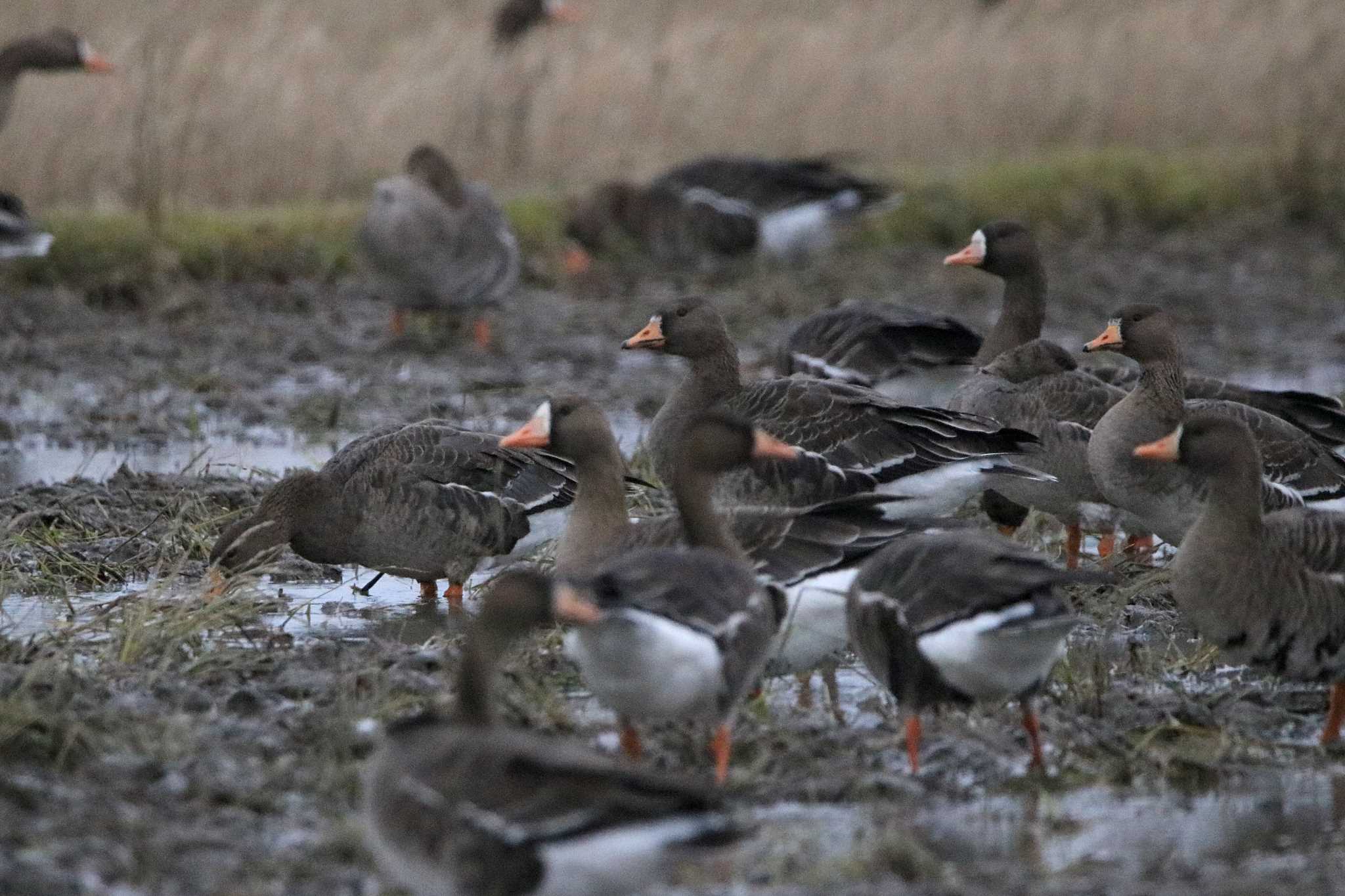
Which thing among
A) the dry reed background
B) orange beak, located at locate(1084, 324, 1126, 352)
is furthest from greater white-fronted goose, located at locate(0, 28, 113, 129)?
orange beak, located at locate(1084, 324, 1126, 352)

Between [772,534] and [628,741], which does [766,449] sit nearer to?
[772,534]

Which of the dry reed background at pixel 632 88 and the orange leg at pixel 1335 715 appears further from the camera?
the dry reed background at pixel 632 88

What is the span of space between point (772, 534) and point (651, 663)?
149 cm

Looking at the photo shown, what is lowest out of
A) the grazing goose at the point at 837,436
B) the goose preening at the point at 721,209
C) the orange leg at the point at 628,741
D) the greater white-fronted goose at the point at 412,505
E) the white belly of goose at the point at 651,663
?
the goose preening at the point at 721,209

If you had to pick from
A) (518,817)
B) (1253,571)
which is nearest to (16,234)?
(1253,571)

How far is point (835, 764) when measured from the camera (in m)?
6.66

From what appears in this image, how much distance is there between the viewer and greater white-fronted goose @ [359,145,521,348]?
15.9m

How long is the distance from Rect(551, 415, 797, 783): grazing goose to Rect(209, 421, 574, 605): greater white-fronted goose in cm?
247

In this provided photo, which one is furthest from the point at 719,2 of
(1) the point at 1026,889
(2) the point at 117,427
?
(1) the point at 1026,889

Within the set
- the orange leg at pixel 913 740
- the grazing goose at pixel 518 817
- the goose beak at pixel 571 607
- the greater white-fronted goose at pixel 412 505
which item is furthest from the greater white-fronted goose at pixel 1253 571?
the greater white-fronted goose at pixel 412 505

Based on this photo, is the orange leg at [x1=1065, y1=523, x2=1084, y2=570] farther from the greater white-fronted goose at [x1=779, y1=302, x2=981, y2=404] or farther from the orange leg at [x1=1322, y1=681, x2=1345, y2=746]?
the orange leg at [x1=1322, y1=681, x2=1345, y2=746]

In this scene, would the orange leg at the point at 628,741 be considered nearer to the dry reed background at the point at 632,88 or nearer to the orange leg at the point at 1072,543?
the orange leg at the point at 1072,543

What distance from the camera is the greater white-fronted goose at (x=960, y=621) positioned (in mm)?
6430

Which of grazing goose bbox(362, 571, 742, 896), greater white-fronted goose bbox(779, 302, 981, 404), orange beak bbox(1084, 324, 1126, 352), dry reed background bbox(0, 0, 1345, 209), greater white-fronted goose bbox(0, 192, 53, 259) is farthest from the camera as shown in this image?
dry reed background bbox(0, 0, 1345, 209)
